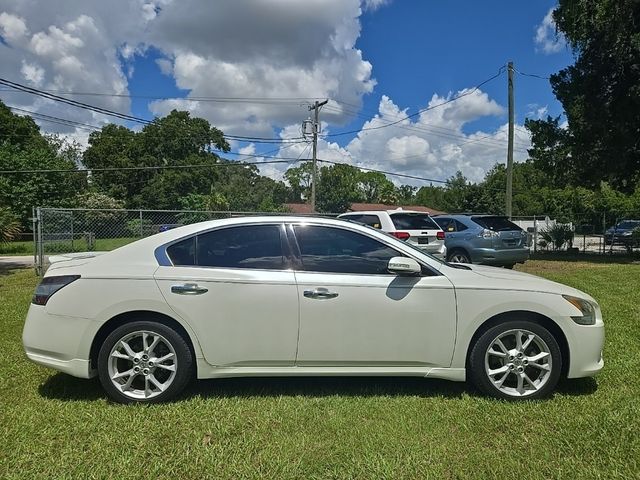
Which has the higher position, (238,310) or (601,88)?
(601,88)

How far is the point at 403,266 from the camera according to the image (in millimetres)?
3820

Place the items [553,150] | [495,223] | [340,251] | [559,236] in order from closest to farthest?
[340,251]
[495,223]
[553,150]
[559,236]

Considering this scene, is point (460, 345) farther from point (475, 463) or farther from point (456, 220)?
point (456, 220)

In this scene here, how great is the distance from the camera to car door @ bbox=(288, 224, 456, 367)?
383 centimetres

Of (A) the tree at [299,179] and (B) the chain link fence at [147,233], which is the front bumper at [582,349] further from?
(A) the tree at [299,179]

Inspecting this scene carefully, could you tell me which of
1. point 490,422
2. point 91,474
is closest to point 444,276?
point 490,422

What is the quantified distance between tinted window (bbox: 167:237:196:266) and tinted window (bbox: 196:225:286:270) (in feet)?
0.14

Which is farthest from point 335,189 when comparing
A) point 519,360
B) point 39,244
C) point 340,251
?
point 519,360

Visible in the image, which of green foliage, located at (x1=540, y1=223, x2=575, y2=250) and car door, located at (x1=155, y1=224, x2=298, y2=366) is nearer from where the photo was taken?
car door, located at (x1=155, y1=224, x2=298, y2=366)

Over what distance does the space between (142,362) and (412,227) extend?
793 centimetres

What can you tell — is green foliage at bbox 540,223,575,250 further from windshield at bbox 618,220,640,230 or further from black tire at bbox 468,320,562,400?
black tire at bbox 468,320,562,400

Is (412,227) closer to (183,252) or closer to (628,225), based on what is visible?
(183,252)

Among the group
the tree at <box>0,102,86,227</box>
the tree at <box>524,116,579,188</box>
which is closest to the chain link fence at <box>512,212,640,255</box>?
the tree at <box>524,116,579,188</box>

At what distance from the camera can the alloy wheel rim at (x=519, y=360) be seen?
390 centimetres
